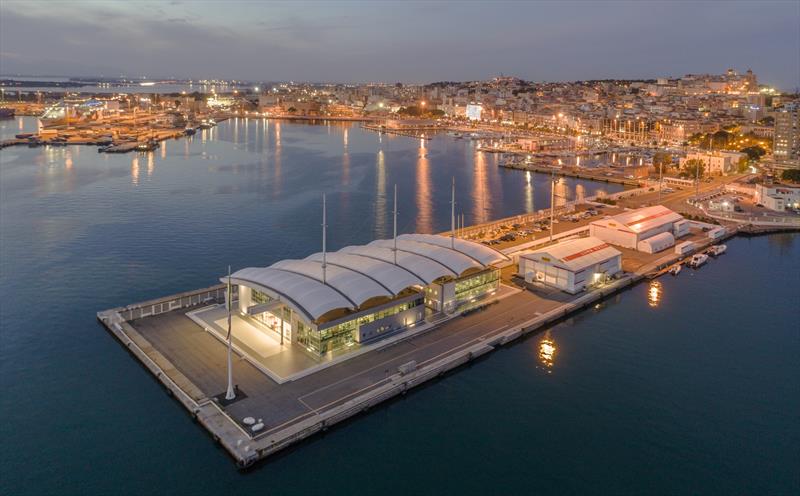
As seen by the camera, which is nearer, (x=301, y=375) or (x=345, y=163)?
(x=301, y=375)

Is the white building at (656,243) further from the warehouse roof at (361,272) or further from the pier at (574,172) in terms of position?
the pier at (574,172)

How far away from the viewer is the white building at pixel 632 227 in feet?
52.7

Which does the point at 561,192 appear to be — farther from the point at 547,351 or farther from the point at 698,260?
the point at 547,351

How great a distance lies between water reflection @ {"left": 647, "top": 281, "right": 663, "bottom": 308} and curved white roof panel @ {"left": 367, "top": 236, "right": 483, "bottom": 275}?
406 cm

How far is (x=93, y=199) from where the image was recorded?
926 inches

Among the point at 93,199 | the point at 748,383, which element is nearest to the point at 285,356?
the point at 748,383

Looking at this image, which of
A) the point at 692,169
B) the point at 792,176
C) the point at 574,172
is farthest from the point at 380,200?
the point at 792,176

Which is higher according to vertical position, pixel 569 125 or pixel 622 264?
pixel 569 125

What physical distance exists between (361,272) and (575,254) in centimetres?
534

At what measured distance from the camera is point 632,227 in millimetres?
16141

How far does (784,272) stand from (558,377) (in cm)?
968

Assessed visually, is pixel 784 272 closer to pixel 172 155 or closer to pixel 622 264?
pixel 622 264

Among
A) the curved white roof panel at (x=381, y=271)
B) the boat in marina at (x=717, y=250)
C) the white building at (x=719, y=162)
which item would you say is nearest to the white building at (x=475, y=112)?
the white building at (x=719, y=162)

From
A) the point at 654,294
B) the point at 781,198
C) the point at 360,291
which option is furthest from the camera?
the point at 781,198
